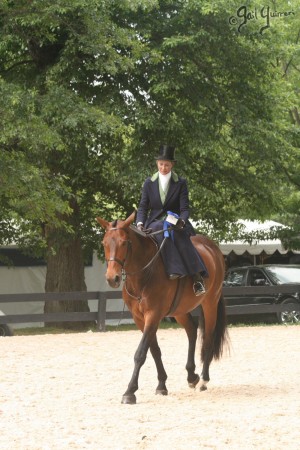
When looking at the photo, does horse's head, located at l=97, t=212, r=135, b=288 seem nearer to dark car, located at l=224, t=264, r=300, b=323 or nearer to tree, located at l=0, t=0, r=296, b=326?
tree, located at l=0, t=0, r=296, b=326

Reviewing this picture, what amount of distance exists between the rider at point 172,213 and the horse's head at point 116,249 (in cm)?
76

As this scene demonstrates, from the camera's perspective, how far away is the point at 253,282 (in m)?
26.2

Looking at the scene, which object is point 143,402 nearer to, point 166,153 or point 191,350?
point 191,350

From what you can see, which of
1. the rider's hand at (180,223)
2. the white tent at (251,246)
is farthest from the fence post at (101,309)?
the rider's hand at (180,223)

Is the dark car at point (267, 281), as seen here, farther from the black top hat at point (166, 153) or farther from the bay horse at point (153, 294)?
the black top hat at point (166, 153)

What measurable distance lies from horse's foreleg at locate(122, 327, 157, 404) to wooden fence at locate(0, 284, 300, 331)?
27.6 feet

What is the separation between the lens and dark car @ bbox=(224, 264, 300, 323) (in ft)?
82.4

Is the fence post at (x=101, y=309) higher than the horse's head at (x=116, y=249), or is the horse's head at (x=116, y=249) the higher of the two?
the horse's head at (x=116, y=249)

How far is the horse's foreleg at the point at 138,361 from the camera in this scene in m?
10.4

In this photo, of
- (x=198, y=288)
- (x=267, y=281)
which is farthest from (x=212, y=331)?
(x=267, y=281)

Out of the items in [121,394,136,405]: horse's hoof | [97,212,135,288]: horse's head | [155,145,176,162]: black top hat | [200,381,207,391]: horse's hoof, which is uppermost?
[155,145,176,162]: black top hat

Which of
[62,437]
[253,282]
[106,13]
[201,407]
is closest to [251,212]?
[253,282]

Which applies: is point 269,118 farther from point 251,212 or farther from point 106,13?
point 106,13

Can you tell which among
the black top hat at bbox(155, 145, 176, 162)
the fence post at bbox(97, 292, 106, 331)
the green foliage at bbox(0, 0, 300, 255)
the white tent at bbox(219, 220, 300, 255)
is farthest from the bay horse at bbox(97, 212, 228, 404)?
the white tent at bbox(219, 220, 300, 255)
